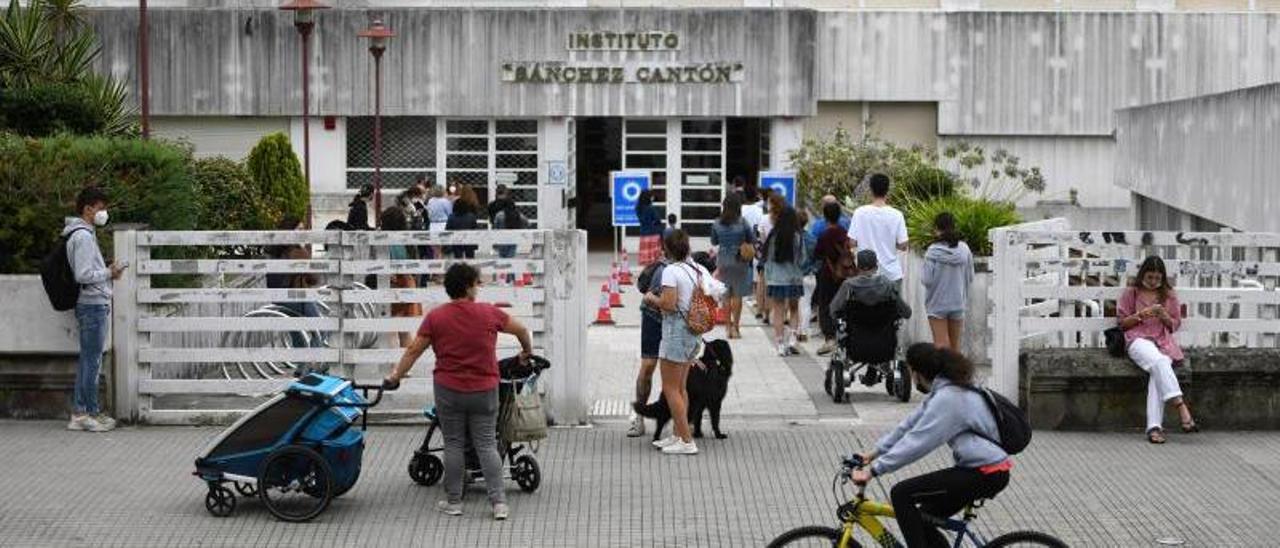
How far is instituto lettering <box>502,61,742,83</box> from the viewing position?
121ft

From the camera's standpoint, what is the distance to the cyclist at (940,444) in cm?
962

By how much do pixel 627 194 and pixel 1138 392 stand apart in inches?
590

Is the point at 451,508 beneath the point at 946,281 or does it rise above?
beneath

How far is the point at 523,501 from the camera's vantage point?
13.0 m

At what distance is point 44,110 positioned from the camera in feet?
79.6

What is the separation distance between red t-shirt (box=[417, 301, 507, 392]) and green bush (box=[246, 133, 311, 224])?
15.7m

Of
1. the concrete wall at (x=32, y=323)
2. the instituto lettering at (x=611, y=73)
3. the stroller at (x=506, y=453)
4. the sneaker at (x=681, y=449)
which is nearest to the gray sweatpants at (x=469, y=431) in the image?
the stroller at (x=506, y=453)

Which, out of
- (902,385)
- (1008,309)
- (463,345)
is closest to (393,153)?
(902,385)

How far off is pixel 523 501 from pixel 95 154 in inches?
228

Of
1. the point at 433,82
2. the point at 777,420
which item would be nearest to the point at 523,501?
the point at 777,420

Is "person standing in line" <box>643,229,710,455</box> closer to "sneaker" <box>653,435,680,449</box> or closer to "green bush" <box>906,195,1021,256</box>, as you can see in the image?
"sneaker" <box>653,435,680,449</box>

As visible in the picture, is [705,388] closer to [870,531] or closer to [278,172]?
[870,531]

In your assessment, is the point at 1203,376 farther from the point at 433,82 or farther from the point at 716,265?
the point at 433,82

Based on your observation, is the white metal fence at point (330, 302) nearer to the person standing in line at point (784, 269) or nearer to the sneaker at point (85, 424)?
the sneaker at point (85, 424)
